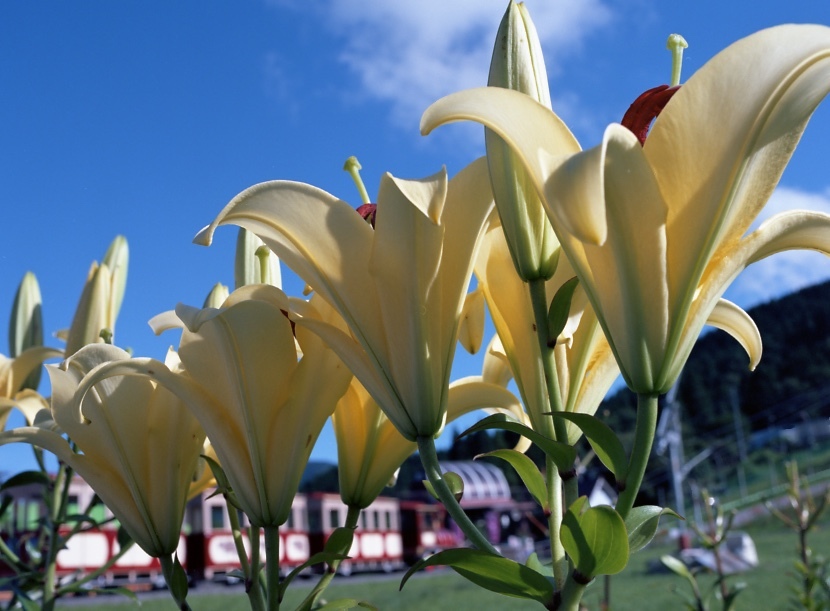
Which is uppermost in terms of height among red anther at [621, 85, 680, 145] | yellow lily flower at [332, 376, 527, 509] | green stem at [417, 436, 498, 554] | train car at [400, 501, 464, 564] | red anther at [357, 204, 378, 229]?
red anther at [621, 85, 680, 145]

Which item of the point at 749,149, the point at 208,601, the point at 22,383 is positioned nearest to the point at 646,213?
the point at 749,149

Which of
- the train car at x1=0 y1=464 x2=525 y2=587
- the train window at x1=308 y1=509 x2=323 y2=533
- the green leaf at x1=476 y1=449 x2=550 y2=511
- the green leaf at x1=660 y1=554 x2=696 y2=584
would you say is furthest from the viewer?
the train window at x1=308 y1=509 x2=323 y2=533

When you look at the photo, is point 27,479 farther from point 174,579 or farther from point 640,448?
point 640,448

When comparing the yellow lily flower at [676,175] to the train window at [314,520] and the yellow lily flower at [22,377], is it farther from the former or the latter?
the train window at [314,520]

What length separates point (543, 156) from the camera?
353 mm

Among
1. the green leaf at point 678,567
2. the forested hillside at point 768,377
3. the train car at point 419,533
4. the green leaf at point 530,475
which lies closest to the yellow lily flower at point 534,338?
the green leaf at point 530,475

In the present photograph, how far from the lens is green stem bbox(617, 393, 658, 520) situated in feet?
1.26

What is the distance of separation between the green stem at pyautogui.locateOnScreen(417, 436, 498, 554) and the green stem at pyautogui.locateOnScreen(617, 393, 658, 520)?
7 cm

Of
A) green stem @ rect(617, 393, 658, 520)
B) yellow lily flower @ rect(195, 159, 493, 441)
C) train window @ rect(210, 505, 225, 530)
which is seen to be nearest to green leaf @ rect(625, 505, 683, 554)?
green stem @ rect(617, 393, 658, 520)

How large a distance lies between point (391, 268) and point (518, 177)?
3.2 inches

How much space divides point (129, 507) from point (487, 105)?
40 cm

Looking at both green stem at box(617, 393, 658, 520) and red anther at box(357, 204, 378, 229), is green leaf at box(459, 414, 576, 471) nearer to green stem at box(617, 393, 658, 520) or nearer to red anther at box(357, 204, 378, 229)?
green stem at box(617, 393, 658, 520)

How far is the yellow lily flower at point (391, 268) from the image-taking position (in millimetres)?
417

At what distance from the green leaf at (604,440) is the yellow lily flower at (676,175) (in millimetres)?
27
